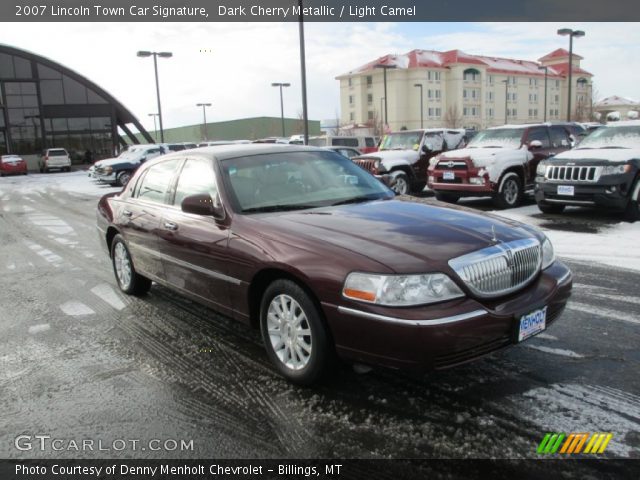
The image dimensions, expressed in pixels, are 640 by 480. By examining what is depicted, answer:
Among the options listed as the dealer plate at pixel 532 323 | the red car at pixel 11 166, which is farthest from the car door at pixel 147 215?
the red car at pixel 11 166

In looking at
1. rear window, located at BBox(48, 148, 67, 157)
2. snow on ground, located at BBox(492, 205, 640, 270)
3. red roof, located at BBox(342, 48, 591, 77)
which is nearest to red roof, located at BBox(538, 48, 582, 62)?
red roof, located at BBox(342, 48, 591, 77)

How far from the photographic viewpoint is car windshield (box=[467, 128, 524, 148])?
12.4 m

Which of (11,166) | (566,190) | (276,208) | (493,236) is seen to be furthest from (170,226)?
(11,166)

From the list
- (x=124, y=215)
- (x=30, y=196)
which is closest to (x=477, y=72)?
(x=30, y=196)

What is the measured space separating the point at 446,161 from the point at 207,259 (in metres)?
8.84

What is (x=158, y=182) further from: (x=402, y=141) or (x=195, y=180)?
(x=402, y=141)

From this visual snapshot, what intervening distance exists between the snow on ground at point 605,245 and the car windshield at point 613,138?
1.75 m

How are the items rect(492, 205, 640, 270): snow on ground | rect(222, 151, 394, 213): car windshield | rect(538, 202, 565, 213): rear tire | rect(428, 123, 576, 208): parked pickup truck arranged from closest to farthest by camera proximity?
1. rect(222, 151, 394, 213): car windshield
2. rect(492, 205, 640, 270): snow on ground
3. rect(538, 202, 565, 213): rear tire
4. rect(428, 123, 576, 208): parked pickup truck

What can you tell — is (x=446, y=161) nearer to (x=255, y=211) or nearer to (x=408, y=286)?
(x=255, y=211)

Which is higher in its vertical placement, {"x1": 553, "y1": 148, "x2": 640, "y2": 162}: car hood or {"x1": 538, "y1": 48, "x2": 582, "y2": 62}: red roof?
{"x1": 538, "y1": 48, "x2": 582, "y2": 62}: red roof

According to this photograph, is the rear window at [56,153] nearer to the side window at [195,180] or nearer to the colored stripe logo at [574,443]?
the side window at [195,180]

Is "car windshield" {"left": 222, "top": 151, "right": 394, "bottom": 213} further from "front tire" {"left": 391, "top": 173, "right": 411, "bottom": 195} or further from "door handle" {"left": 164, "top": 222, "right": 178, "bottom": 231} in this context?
"front tire" {"left": 391, "top": 173, "right": 411, "bottom": 195}

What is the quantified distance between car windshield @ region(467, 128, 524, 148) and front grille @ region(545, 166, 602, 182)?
94.3 inches

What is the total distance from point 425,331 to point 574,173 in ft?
25.9
